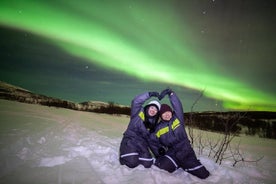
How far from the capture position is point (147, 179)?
4.09 metres

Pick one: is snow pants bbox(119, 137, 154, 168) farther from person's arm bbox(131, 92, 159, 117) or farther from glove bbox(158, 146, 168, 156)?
person's arm bbox(131, 92, 159, 117)

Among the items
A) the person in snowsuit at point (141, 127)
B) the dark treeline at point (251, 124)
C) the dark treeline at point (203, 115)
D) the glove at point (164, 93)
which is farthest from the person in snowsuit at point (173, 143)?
the dark treeline at point (251, 124)

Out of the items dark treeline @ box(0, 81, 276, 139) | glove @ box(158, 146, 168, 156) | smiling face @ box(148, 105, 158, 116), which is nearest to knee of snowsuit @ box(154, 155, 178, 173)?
glove @ box(158, 146, 168, 156)

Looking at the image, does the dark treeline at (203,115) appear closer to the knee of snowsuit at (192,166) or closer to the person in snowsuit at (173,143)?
the person in snowsuit at (173,143)

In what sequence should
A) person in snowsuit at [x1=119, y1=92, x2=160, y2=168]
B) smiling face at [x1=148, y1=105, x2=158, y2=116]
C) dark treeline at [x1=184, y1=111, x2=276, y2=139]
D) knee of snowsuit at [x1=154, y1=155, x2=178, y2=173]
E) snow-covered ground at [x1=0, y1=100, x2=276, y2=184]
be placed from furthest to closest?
dark treeline at [x1=184, y1=111, x2=276, y2=139] → smiling face at [x1=148, y1=105, x2=158, y2=116] → person in snowsuit at [x1=119, y1=92, x2=160, y2=168] → knee of snowsuit at [x1=154, y1=155, x2=178, y2=173] → snow-covered ground at [x1=0, y1=100, x2=276, y2=184]

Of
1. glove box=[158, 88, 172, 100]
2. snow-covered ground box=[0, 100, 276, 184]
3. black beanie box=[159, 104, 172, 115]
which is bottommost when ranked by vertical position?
snow-covered ground box=[0, 100, 276, 184]

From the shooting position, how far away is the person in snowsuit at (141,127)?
4852 mm

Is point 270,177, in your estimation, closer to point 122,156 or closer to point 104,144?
point 122,156

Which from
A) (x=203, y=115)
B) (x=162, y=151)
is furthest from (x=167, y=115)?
(x=203, y=115)

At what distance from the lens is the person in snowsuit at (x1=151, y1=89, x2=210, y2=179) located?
15.2 feet

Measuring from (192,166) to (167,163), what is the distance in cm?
44

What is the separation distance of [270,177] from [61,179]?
3863mm

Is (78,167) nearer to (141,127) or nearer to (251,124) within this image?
(141,127)

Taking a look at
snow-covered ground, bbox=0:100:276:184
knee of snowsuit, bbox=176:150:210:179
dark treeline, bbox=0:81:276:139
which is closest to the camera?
snow-covered ground, bbox=0:100:276:184
